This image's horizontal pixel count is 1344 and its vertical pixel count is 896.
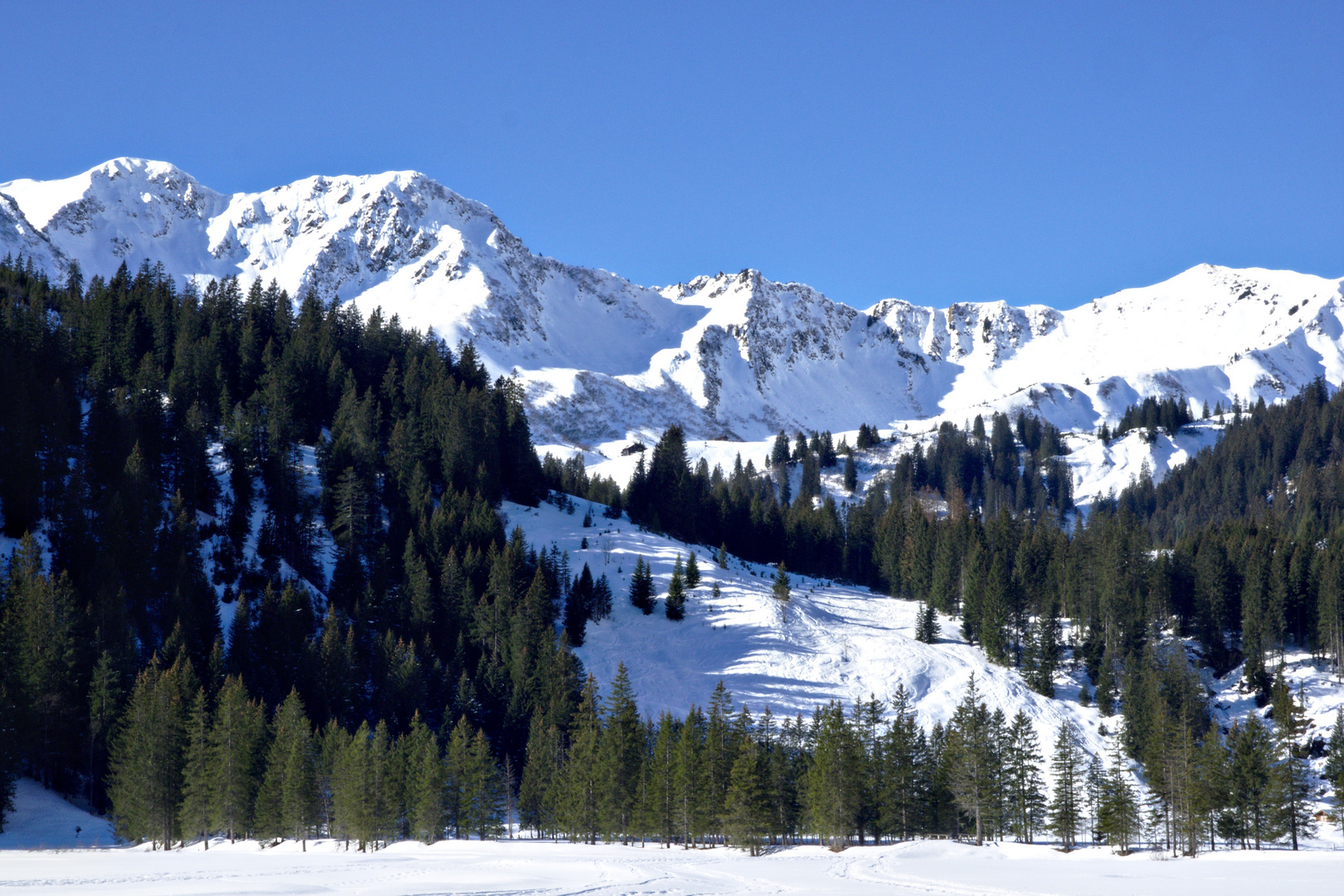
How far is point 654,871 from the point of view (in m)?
41.3

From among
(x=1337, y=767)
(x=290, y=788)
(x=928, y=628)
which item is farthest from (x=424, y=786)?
(x=1337, y=767)

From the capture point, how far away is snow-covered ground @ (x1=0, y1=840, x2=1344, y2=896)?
A: 111 feet

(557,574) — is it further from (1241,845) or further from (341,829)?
(1241,845)

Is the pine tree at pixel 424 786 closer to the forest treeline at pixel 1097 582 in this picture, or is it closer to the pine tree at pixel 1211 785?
the pine tree at pixel 1211 785

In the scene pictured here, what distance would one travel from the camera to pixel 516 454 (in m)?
134

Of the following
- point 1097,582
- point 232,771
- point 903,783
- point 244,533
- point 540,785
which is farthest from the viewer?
point 1097,582

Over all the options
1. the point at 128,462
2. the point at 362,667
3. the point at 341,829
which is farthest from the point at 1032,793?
the point at 128,462

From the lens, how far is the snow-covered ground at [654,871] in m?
34.0

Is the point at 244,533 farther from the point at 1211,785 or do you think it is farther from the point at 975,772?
the point at 1211,785

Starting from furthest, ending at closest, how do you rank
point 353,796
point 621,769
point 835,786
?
point 621,769 < point 835,786 < point 353,796

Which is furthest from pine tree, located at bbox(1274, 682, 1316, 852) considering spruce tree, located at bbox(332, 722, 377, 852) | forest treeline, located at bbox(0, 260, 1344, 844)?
spruce tree, located at bbox(332, 722, 377, 852)

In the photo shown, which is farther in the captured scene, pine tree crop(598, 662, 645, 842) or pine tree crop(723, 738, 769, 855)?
pine tree crop(598, 662, 645, 842)

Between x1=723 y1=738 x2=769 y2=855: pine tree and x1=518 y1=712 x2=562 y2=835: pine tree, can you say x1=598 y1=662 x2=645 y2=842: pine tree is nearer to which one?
x1=518 y1=712 x2=562 y2=835: pine tree

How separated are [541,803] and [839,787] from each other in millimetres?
21027
